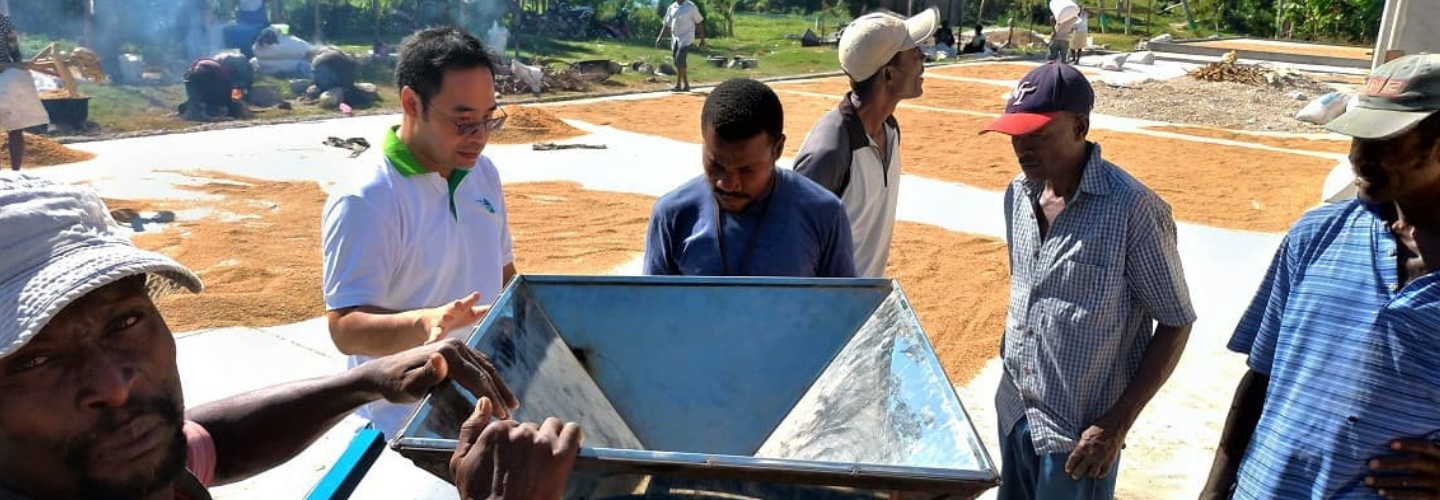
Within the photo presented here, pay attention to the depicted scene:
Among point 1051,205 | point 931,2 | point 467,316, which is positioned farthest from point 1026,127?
point 931,2

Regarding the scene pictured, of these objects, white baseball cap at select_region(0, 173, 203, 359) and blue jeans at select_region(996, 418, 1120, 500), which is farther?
blue jeans at select_region(996, 418, 1120, 500)

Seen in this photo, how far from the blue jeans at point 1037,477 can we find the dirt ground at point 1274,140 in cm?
1278

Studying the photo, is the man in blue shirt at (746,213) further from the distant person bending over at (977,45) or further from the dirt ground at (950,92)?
the distant person bending over at (977,45)

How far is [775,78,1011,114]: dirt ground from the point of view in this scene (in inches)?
709

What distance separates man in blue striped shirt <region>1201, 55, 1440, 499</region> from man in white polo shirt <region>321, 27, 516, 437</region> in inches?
69.3

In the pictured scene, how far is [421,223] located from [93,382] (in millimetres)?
1177

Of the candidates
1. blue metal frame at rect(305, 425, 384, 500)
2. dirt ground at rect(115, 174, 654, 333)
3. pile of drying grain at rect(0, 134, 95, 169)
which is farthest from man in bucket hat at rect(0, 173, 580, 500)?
pile of drying grain at rect(0, 134, 95, 169)

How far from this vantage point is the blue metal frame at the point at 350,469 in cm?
207

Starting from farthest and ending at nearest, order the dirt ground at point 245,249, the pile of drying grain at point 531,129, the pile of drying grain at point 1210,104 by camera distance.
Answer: the pile of drying grain at point 1210,104, the pile of drying grain at point 531,129, the dirt ground at point 245,249

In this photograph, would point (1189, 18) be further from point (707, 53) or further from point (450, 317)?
point (450, 317)

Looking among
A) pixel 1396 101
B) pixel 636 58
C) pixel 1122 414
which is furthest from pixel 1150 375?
pixel 636 58

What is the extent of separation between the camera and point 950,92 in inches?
788

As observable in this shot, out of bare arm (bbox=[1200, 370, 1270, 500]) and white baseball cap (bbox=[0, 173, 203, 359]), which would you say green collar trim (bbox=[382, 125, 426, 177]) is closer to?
white baseball cap (bbox=[0, 173, 203, 359])

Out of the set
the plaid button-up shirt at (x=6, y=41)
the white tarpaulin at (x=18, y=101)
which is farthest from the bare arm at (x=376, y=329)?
the plaid button-up shirt at (x=6, y=41)
